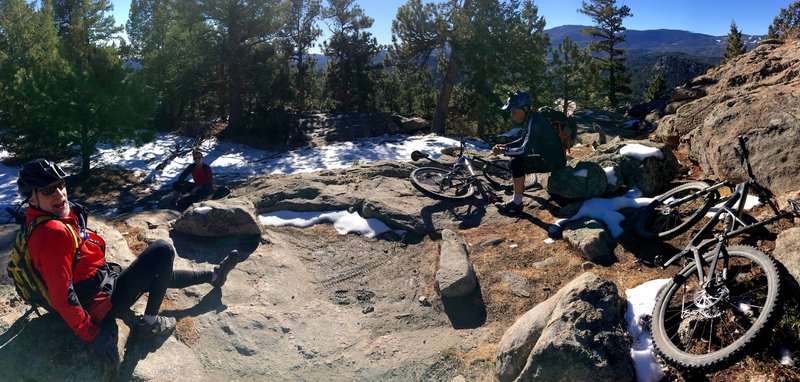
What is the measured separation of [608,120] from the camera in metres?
20.0

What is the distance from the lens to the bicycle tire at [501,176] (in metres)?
8.93

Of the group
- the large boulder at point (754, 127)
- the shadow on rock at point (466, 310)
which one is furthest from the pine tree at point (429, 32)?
the shadow on rock at point (466, 310)

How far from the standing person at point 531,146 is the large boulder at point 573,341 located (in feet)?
12.0

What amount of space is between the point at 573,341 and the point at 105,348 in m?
3.52

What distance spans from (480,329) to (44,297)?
3.69 metres

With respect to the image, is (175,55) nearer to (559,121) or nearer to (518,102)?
(518,102)

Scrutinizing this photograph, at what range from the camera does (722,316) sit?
331cm

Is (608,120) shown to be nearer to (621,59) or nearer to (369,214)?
(369,214)

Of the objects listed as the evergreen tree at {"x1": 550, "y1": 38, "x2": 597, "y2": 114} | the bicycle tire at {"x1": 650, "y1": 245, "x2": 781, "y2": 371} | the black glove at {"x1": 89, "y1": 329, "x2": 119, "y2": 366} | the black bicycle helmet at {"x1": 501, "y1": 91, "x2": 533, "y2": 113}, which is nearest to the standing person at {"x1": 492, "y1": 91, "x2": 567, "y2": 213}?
the black bicycle helmet at {"x1": 501, "y1": 91, "x2": 533, "y2": 113}

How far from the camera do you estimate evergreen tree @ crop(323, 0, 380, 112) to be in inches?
988

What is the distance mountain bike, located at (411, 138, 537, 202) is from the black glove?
5.90m

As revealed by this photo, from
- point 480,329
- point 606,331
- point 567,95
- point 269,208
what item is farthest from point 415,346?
point 567,95

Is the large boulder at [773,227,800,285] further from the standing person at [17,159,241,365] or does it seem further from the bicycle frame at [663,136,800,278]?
the standing person at [17,159,241,365]

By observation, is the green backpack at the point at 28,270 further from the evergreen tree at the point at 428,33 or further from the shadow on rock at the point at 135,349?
the evergreen tree at the point at 428,33
